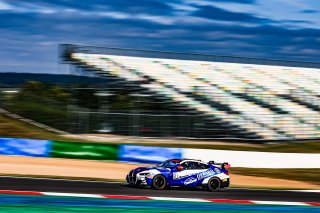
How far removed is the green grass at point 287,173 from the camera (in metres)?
29.4

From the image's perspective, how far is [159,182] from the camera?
1970 centimetres

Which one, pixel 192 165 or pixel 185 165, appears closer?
pixel 185 165

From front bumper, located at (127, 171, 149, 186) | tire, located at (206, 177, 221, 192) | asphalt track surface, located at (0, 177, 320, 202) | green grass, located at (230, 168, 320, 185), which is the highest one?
front bumper, located at (127, 171, 149, 186)

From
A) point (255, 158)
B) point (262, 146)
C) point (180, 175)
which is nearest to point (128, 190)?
point (180, 175)

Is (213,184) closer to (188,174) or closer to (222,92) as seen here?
(188,174)

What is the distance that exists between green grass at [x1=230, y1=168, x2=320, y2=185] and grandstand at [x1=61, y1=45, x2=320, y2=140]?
5281mm

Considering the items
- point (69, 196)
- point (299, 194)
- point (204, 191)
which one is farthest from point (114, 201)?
point (299, 194)

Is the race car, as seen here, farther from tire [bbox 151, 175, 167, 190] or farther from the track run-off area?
the track run-off area

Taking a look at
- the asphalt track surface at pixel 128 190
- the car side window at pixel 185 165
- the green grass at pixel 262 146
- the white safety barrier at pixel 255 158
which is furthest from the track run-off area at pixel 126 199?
the green grass at pixel 262 146

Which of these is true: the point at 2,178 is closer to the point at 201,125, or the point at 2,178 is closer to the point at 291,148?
the point at 201,125

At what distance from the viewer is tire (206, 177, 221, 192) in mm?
20562

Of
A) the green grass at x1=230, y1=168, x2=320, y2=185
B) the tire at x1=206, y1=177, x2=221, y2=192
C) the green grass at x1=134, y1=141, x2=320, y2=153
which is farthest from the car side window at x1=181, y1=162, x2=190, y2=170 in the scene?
the green grass at x1=134, y1=141, x2=320, y2=153

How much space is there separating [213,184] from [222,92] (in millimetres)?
18967

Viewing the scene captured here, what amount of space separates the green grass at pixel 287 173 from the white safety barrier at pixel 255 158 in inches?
11.2
